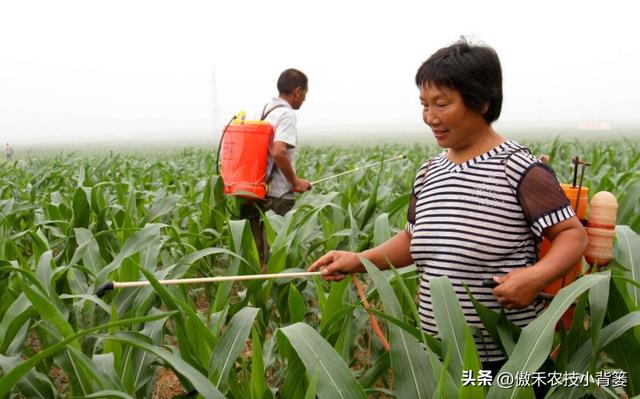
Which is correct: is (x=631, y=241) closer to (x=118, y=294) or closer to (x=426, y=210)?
(x=426, y=210)

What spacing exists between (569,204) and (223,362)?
0.84 metres

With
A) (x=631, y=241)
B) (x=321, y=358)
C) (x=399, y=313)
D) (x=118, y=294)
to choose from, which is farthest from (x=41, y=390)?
(x=631, y=241)

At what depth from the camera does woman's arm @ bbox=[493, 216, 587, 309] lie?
125cm

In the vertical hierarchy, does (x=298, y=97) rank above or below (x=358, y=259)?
above

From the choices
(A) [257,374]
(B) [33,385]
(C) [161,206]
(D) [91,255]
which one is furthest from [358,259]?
(C) [161,206]

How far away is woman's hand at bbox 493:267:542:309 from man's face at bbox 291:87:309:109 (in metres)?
2.25

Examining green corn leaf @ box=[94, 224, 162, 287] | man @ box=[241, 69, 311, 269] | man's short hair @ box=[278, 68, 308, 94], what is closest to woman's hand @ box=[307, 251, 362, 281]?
green corn leaf @ box=[94, 224, 162, 287]

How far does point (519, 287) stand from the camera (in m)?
1.24

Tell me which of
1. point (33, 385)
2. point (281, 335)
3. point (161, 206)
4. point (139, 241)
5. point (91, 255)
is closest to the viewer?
point (33, 385)

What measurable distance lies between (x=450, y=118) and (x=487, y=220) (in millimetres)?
247

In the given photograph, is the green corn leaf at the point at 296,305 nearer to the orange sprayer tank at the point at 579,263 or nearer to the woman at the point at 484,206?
the woman at the point at 484,206

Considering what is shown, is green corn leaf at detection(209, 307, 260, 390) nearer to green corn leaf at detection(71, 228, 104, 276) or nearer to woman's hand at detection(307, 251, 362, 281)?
woman's hand at detection(307, 251, 362, 281)

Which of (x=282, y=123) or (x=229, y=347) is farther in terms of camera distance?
(x=282, y=123)

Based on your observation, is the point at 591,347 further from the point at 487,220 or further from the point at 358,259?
the point at 358,259
